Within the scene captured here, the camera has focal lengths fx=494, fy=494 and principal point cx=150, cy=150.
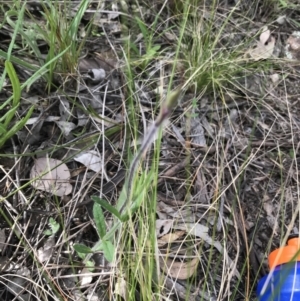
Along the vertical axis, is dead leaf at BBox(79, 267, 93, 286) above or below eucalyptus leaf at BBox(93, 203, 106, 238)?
below

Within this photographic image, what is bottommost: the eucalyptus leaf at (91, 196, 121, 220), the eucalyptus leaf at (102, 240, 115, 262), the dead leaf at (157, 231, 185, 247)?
the dead leaf at (157, 231, 185, 247)

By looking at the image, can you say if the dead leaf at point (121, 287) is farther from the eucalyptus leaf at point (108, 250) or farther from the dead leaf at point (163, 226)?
the dead leaf at point (163, 226)

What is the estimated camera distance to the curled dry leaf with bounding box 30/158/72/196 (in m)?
1.20

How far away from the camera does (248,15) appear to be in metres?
1.60

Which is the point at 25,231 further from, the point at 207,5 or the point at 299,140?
the point at 207,5

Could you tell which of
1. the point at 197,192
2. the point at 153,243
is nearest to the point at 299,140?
the point at 197,192

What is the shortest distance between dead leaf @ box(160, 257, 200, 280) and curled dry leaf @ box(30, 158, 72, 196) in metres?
0.30

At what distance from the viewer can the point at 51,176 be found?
1.22 metres

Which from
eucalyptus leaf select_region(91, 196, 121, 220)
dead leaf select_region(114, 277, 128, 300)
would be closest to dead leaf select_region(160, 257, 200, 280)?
dead leaf select_region(114, 277, 128, 300)

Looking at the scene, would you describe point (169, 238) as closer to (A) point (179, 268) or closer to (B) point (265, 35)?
(A) point (179, 268)

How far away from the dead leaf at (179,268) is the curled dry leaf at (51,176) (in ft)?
0.97

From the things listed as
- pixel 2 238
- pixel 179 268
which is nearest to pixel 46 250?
pixel 2 238

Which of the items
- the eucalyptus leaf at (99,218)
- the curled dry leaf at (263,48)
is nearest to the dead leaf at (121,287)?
the eucalyptus leaf at (99,218)

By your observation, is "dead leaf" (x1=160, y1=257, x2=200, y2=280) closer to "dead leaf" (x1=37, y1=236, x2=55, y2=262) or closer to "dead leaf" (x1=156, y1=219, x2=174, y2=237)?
"dead leaf" (x1=156, y1=219, x2=174, y2=237)
